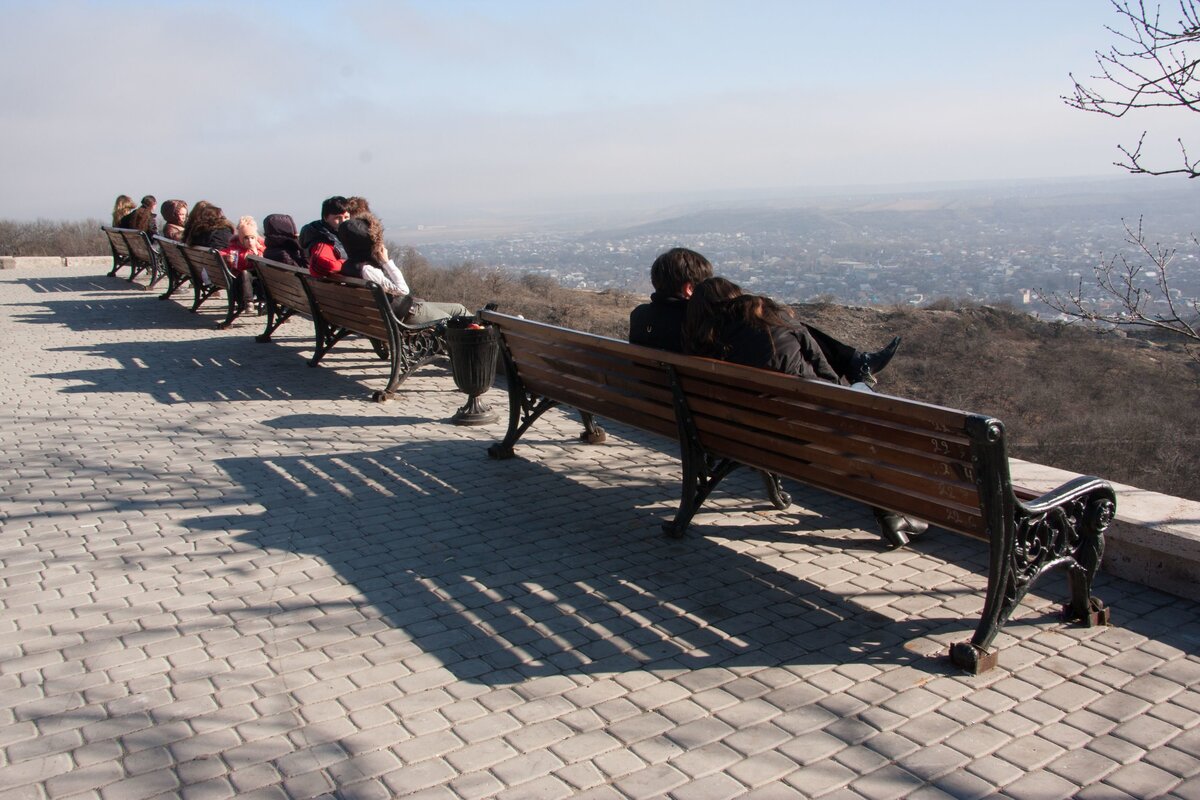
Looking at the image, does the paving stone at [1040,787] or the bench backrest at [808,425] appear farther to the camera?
the bench backrest at [808,425]

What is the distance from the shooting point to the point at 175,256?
16172 mm

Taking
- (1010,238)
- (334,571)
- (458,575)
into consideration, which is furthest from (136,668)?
(1010,238)

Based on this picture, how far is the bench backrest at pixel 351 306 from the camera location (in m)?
9.44

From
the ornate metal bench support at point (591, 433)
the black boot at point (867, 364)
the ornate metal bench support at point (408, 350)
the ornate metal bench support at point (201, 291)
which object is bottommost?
the ornate metal bench support at point (591, 433)

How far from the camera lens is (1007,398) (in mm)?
11070

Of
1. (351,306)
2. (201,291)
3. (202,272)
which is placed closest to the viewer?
(351,306)

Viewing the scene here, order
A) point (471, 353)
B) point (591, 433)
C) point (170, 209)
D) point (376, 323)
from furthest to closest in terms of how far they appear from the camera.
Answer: point (170, 209) → point (376, 323) → point (471, 353) → point (591, 433)

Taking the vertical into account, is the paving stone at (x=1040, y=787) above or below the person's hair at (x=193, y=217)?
below

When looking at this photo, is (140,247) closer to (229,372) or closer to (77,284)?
(77,284)

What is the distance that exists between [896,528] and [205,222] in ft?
41.2

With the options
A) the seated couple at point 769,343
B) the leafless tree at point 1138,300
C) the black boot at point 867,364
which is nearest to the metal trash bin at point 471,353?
the seated couple at point 769,343

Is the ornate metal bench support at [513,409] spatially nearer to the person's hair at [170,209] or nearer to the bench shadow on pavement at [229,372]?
the bench shadow on pavement at [229,372]

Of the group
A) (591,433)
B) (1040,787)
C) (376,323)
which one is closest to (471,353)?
(591,433)

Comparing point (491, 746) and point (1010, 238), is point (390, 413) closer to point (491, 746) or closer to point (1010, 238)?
point (491, 746)
